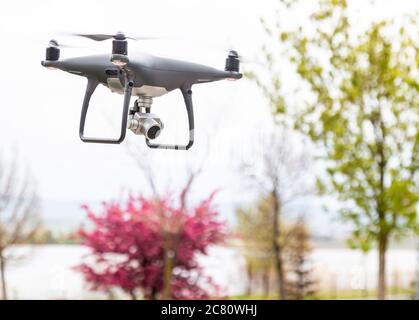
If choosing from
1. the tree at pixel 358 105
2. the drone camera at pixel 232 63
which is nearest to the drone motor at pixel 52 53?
the drone camera at pixel 232 63

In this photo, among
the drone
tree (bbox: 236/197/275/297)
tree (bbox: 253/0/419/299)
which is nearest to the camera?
the drone

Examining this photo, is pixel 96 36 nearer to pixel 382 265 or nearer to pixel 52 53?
pixel 52 53

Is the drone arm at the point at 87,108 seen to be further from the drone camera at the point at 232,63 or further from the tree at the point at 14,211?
the tree at the point at 14,211

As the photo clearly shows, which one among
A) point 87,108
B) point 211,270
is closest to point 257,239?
point 211,270

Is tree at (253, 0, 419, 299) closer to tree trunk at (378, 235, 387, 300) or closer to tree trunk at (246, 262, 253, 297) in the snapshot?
tree trunk at (378, 235, 387, 300)

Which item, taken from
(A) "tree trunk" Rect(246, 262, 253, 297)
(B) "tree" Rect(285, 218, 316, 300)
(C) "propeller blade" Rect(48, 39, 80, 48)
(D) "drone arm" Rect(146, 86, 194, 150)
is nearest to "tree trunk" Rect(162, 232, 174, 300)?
(A) "tree trunk" Rect(246, 262, 253, 297)
